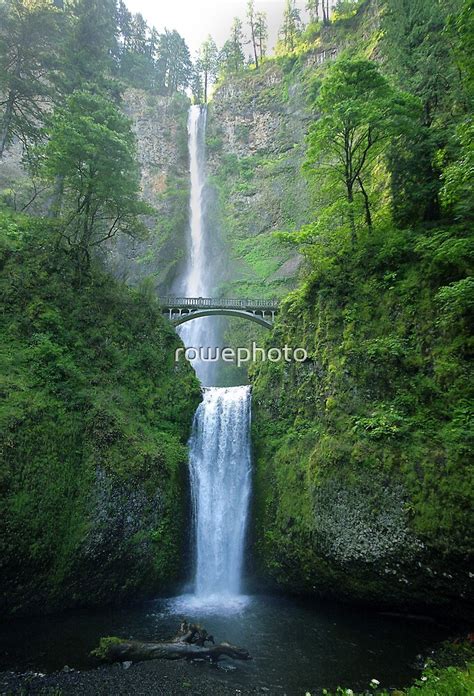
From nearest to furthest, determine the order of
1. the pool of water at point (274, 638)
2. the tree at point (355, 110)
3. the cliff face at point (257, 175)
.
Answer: the pool of water at point (274, 638)
the tree at point (355, 110)
the cliff face at point (257, 175)

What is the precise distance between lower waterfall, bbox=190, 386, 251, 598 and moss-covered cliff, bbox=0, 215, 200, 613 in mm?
895

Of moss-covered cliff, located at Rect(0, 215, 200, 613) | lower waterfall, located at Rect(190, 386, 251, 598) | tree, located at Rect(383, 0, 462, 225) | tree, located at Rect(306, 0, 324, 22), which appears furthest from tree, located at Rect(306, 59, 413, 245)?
tree, located at Rect(306, 0, 324, 22)

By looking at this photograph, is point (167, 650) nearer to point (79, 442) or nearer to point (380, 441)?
point (79, 442)

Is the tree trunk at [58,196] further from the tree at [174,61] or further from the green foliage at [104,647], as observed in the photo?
the tree at [174,61]

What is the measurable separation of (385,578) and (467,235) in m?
9.82

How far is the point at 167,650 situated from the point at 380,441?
24.4 ft

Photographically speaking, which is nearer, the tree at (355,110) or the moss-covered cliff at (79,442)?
the moss-covered cliff at (79,442)

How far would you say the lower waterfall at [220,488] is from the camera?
44.9 feet

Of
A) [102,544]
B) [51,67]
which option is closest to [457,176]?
[102,544]

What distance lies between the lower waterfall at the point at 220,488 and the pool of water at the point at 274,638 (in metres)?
1.51

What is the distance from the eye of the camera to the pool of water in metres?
8.34

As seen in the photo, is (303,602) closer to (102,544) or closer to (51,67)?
(102,544)

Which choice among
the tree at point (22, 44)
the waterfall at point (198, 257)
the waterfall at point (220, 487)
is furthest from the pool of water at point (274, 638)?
the waterfall at point (198, 257)

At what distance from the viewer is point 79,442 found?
40.3 ft
